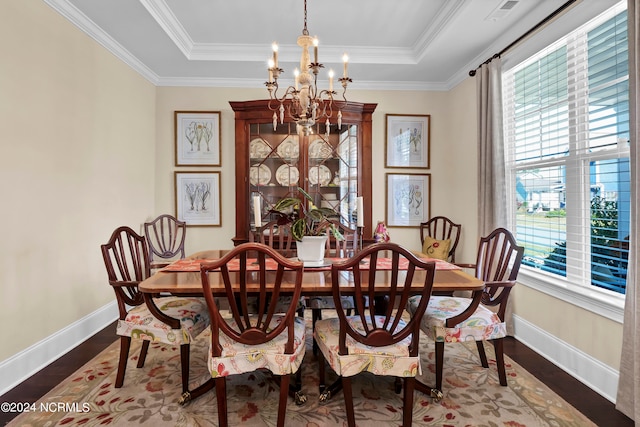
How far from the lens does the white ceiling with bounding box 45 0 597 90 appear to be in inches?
98.5

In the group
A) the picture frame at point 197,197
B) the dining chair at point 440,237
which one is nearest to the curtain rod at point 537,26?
the dining chair at point 440,237

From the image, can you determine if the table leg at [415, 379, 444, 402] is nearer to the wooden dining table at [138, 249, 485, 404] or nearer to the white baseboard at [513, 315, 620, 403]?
the wooden dining table at [138, 249, 485, 404]

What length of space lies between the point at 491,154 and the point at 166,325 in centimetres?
281

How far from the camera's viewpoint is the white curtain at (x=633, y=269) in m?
1.62

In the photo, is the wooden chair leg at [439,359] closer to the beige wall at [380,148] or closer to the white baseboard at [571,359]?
the white baseboard at [571,359]

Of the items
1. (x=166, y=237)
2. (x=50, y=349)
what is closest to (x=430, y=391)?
(x=50, y=349)

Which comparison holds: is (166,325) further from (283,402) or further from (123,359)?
(283,402)

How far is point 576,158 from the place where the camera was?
2.20m

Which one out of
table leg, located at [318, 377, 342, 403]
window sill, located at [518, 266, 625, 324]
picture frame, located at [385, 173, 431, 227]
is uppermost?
picture frame, located at [385, 173, 431, 227]

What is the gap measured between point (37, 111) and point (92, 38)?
93cm

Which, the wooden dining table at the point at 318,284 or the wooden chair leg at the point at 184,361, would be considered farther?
the wooden chair leg at the point at 184,361

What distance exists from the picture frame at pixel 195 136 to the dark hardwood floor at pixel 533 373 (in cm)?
203

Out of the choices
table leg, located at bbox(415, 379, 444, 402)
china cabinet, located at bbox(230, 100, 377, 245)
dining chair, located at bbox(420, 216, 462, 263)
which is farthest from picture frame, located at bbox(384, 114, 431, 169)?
table leg, located at bbox(415, 379, 444, 402)

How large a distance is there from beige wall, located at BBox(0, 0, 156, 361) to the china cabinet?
3.83 feet
